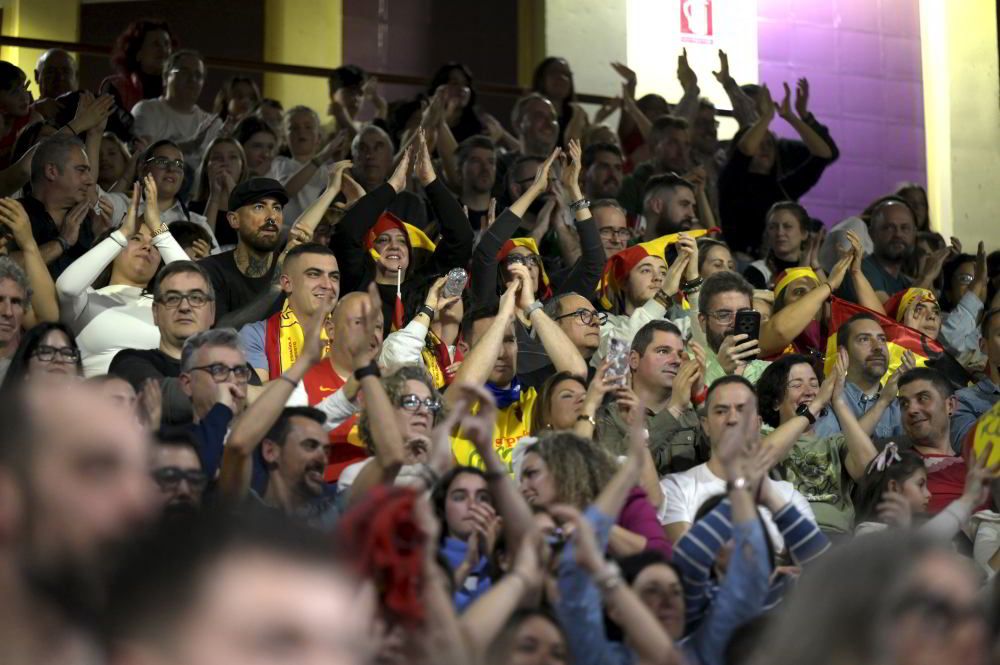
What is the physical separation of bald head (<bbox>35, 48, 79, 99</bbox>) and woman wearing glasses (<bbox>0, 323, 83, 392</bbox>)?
148 inches

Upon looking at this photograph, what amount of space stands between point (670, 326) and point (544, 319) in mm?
458

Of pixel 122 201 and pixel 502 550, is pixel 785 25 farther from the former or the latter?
pixel 502 550

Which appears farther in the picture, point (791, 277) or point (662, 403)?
point (791, 277)

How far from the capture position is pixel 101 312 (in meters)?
5.25

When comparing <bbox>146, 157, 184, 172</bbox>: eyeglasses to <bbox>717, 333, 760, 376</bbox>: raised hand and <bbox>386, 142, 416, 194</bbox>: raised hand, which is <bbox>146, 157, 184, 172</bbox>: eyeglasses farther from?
<bbox>717, 333, 760, 376</bbox>: raised hand

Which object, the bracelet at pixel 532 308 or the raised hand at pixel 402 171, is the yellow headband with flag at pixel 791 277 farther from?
the raised hand at pixel 402 171

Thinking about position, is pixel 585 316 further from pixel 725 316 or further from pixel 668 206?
pixel 668 206

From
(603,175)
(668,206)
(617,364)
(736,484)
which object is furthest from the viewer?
(603,175)

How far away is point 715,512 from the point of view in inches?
146

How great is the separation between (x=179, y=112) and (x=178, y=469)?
4373 millimetres

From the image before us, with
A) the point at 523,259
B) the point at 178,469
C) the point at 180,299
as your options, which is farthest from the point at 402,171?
the point at 178,469

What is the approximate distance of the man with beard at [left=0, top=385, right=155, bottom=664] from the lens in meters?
1.38

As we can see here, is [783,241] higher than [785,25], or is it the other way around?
[785,25]

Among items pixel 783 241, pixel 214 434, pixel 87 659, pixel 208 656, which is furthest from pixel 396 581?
pixel 783 241
